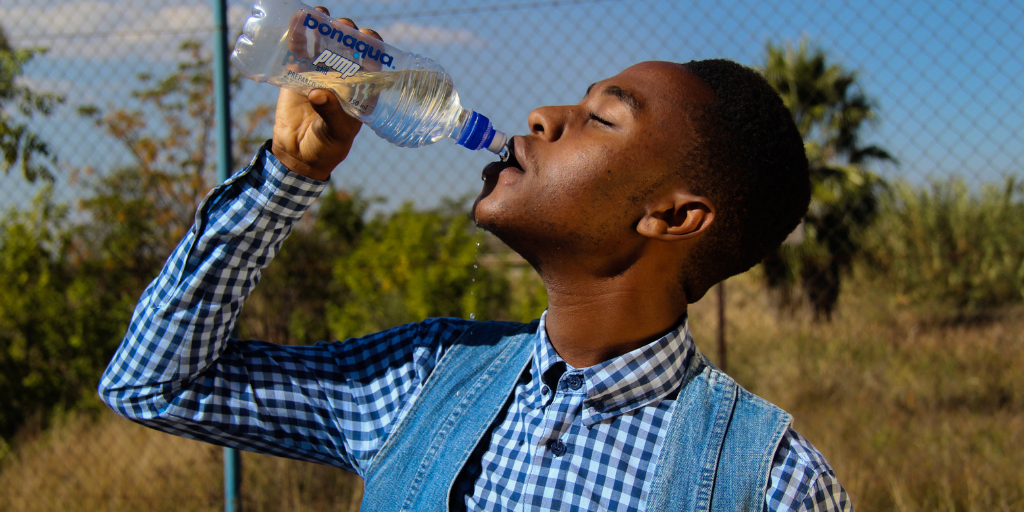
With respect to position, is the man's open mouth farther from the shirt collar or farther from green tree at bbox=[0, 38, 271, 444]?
green tree at bbox=[0, 38, 271, 444]

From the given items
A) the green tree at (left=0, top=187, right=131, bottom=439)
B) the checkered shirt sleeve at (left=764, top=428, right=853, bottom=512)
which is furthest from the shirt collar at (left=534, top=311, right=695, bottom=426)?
the green tree at (left=0, top=187, right=131, bottom=439)

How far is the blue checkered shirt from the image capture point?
125cm

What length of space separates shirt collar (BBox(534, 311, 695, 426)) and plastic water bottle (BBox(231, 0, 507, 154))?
1.65 feet

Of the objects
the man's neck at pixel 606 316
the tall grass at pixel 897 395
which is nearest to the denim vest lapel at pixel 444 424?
the man's neck at pixel 606 316

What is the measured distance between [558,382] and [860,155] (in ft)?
32.2

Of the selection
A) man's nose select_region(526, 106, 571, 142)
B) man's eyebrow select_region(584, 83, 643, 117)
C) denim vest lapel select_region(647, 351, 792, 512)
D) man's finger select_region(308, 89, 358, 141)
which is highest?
man's eyebrow select_region(584, 83, 643, 117)

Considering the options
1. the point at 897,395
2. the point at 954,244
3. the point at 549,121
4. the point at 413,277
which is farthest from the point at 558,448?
the point at 954,244

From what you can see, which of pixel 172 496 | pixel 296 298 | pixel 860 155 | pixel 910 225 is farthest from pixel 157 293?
pixel 860 155

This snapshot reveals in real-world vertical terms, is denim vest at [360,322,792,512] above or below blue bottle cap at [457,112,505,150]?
below

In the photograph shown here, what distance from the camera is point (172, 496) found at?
360 centimetres

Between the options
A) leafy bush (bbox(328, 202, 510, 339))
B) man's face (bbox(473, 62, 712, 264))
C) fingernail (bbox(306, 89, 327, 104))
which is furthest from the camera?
leafy bush (bbox(328, 202, 510, 339))

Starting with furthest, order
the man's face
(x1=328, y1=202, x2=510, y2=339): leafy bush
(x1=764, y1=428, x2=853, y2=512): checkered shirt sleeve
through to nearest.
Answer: (x1=328, y1=202, x2=510, y2=339): leafy bush, the man's face, (x1=764, y1=428, x2=853, y2=512): checkered shirt sleeve

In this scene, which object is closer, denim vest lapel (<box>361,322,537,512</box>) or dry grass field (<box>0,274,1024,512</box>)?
denim vest lapel (<box>361,322,537,512</box>)

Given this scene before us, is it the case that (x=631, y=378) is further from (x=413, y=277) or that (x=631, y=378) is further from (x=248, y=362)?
(x=413, y=277)
